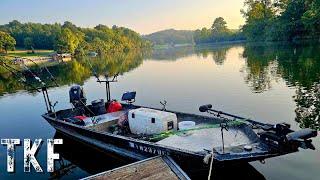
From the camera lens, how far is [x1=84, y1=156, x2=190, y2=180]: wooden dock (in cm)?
1377

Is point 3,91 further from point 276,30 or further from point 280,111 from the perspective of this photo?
point 276,30

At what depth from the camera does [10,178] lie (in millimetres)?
18188

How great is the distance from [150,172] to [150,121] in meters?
5.59

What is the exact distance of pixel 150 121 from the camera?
19.5 meters

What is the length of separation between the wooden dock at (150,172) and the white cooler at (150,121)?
13.0 feet

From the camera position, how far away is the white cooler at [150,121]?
19141 millimetres

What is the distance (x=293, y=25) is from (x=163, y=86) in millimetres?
81228

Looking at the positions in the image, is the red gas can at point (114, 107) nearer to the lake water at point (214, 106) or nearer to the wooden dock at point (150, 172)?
the lake water at point (214, 106)

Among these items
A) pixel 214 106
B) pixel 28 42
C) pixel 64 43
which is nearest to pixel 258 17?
pixel 64 43

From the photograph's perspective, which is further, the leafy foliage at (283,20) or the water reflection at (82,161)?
the leafy foliage at (283,20)

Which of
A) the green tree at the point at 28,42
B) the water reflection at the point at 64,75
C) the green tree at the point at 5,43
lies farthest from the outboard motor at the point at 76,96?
the green tree at the point at 28,42

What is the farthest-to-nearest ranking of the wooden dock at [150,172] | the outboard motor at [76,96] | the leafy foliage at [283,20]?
the leafy foliage at [283,20]
the outboard motor at [76,96]
the wooden dock at [150,172]

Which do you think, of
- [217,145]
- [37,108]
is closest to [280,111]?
[217,145]

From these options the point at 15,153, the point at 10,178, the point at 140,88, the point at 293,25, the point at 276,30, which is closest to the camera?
the point at 10,178
